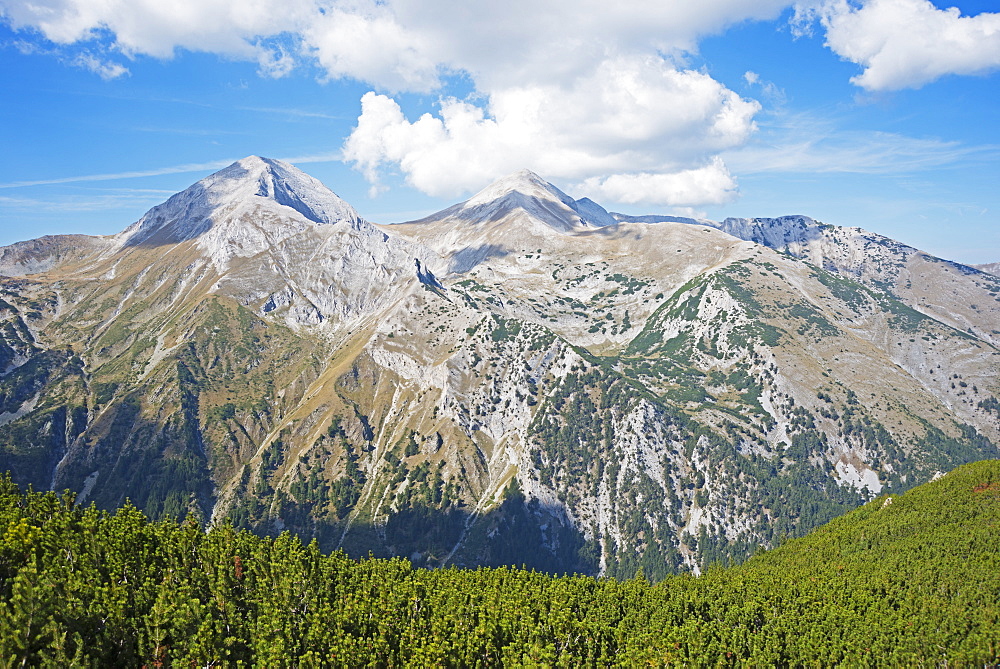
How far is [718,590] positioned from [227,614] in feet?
269

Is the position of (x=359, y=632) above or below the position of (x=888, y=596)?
below

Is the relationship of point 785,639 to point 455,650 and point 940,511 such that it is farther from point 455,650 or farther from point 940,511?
point 940,511

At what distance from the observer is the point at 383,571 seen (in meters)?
85.4

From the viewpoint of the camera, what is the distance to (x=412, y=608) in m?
71.2

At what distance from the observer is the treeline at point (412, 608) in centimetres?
4606

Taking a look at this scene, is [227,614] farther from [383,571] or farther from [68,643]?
[383,571]

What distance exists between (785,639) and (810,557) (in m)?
67.7

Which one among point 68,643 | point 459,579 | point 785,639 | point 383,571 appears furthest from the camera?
point 459,579

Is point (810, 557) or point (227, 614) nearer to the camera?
point (227, 614)

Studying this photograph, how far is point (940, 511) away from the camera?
124m

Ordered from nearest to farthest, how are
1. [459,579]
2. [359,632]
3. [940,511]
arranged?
[359,632] → [459,579] → [940,511]

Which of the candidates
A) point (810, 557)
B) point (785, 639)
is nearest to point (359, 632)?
point (785, 639)

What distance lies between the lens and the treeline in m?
46.1

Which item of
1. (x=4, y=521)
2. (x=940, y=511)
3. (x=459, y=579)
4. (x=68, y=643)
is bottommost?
(x=459, y=579)
